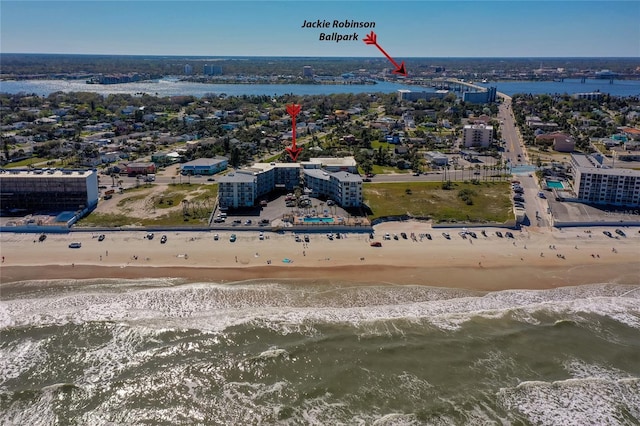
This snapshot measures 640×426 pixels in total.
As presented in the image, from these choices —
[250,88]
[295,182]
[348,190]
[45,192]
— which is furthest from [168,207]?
[250,88]

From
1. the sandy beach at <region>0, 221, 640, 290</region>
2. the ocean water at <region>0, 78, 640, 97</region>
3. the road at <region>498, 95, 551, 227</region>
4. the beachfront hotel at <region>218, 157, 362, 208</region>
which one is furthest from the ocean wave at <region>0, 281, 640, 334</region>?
the ocean water at <region>0, 78, 640, 97</region>

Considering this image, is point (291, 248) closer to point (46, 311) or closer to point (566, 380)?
point (46, 311)

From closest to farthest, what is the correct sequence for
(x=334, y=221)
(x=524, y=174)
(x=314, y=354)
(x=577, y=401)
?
(x=577, y=401) → (x=314, y=354) → (x=334, y=221) → (x=524, y=174)

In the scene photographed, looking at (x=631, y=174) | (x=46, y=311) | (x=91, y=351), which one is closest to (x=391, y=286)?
(x=91, y=351)

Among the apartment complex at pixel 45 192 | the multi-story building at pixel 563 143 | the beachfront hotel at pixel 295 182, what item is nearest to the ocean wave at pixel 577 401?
the beachfront hotel at pixel 295 182

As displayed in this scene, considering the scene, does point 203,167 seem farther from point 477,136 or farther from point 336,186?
point 477,136
